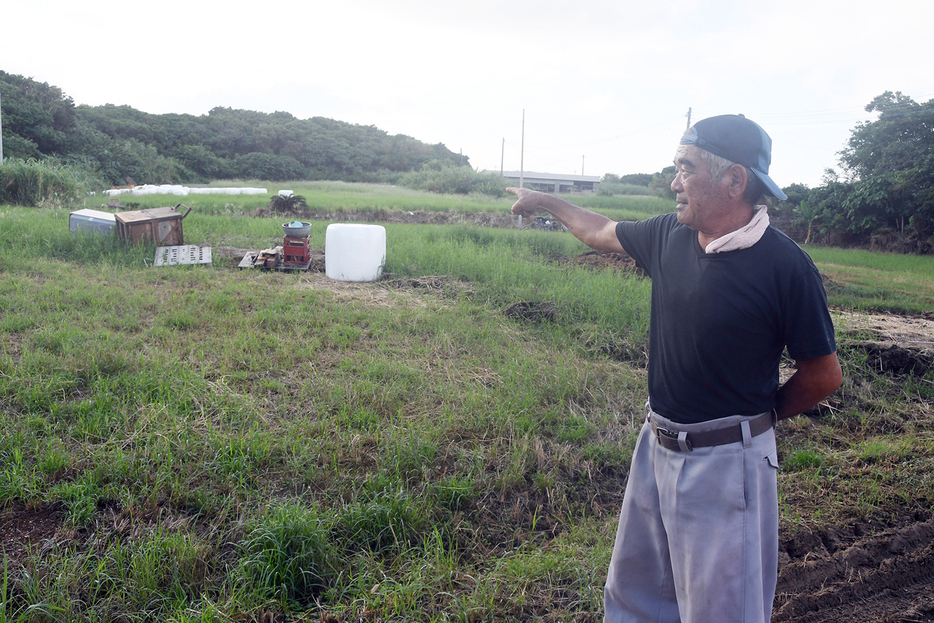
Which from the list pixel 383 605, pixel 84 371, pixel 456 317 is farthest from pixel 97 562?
pixel 456 317

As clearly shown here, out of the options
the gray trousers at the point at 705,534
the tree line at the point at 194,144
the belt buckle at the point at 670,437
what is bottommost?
the gray trousers at the point at 705,534

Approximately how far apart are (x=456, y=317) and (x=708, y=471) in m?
4.81

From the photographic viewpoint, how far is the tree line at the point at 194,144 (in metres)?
32.4

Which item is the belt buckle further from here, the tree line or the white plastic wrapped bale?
the tree line

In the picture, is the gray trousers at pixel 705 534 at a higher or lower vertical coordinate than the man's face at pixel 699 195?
lower

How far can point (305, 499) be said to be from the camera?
3.17m

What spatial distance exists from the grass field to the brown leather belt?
1041mm

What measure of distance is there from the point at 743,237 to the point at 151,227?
370 inches

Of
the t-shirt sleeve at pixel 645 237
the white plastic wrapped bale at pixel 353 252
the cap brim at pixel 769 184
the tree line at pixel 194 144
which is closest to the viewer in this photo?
the cap brim at pixel 769 184

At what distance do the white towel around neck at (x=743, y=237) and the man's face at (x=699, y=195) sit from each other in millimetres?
83

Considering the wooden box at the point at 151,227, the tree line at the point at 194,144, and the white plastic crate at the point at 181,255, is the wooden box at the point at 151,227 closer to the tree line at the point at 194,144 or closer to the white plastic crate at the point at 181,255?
the white plastic crate at the point at 181,255

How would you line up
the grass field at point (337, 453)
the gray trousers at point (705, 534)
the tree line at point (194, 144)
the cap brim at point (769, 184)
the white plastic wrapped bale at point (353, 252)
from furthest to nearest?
the tree line at point (194, 144) → the white plastic wrapped bale at point (353, 252) → the grass field at point (337, 453) → the cap brim at point (769, 184) → the gray trousers at point (705, 534)

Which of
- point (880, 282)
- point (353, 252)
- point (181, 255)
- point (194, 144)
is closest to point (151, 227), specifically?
point (181, 255)

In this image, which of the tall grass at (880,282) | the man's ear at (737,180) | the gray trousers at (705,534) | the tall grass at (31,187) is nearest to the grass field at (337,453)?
the gray trousers at (705,534)
